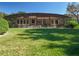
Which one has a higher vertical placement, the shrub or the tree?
the tree

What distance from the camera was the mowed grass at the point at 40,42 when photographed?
6.16m

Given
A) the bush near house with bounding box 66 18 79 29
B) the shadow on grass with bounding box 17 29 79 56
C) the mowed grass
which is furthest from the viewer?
the bush near house with bounding box 66 18 79 29

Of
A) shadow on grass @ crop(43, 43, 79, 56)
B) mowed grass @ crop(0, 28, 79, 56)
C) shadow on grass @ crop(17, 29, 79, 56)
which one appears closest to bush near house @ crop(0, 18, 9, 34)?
mowed grass @ crop(0, 28, 79, 56)

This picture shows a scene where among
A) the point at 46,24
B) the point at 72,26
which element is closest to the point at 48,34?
the point at 46,24

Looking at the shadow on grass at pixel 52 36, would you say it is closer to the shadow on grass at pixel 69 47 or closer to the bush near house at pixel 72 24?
the shadow on grass at pixel 69 47

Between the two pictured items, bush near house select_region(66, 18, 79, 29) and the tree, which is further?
bush near house select_region(66, 18, 79, 29)

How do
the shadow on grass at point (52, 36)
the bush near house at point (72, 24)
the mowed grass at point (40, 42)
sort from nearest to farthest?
the mowed grass at point (40, 42) < the shadow on grass at point (52, 36) < the bush near house at point (72, 24)

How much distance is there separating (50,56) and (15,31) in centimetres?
129

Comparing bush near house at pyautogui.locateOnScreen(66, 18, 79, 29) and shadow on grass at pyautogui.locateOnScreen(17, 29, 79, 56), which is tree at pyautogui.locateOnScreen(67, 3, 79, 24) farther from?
shadow on grass at pyautogui.locateOnScreen(17, 29, 79, 56)

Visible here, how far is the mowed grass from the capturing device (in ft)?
20.2

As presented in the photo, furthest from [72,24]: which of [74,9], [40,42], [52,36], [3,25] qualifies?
[3,25]

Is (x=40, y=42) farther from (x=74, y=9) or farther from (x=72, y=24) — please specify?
(x=74, y=9)

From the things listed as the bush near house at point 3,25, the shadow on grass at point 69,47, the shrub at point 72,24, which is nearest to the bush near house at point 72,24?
the shrub at point 72,24

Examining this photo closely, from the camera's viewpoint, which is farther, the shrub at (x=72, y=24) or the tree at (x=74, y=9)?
the shrub at (x=72, y=24)
